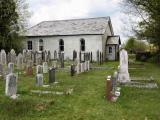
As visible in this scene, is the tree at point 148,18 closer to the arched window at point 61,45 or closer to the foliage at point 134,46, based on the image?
the arched window at point 61,45

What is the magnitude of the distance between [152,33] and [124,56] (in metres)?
20.4

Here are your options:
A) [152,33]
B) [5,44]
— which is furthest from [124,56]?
[5,44]

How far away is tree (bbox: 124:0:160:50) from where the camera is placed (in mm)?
31175

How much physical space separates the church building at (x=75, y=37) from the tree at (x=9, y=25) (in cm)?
576

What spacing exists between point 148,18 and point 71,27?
38.1 ft

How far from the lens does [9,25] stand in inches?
1465

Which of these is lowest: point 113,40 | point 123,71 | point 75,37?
point 123,71

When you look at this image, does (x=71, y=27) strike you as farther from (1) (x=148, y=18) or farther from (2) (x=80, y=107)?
(2) (x=80, y=107)

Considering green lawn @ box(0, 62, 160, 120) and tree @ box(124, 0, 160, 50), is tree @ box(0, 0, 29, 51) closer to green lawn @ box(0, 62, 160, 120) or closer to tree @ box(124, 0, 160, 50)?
tree @ box(124, 0, 160, 50)

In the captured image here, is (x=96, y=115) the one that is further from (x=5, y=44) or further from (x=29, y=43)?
(x=29, y=43)

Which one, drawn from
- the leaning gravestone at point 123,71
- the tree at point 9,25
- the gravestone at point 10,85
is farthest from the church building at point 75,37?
the gravestone at point 10,85

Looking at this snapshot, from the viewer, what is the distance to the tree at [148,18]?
102 feet

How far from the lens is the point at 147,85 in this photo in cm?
1514

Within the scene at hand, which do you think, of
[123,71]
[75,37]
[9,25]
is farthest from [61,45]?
[123,71]
